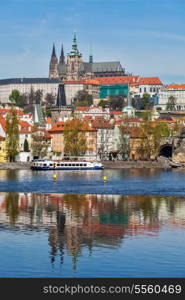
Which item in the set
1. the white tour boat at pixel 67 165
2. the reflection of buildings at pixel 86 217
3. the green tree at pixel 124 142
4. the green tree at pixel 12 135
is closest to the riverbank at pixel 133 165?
the white tour boat at pixel 67 165

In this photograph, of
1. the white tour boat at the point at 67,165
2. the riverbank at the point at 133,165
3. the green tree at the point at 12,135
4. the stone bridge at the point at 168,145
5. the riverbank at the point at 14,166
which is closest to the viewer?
the riverbank at the point at 14,166

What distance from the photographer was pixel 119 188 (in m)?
64.2

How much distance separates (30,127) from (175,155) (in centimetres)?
1877

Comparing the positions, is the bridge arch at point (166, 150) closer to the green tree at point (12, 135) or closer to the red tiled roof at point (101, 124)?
the red tiled roof at point (101, 124)

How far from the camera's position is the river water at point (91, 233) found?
29.6 m

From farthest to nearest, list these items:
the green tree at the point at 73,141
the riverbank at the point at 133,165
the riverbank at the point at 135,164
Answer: the green tree at the point at 73,141 → the riverbank at the point at 133,165 → the riverbank at the point at 135,164

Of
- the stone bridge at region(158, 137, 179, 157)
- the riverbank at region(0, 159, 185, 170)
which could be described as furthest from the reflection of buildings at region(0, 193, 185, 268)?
the stone bridge at region(158, 137, 179, 157)

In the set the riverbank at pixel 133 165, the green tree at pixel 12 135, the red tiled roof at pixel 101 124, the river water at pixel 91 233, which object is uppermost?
the red tiled roof at pixel 101 124

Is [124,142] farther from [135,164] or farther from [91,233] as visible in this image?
[91,233]

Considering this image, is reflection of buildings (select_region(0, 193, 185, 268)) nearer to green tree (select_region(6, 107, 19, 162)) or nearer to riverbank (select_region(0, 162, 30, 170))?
riverbank (select_region(0, 162, 30, 170))

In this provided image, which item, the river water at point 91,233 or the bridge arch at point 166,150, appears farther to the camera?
the bridge arch at point 166,150

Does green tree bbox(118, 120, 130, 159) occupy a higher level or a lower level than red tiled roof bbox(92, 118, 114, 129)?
lower

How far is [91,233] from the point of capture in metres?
36.5

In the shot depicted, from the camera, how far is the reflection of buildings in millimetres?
34875
